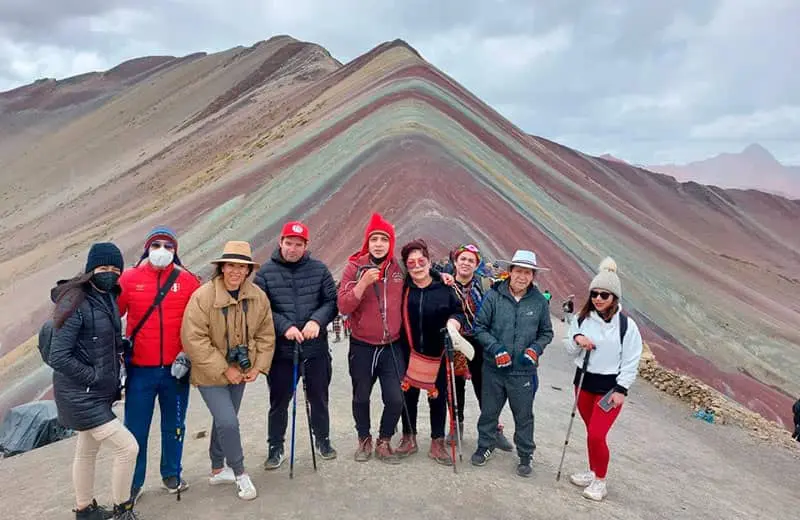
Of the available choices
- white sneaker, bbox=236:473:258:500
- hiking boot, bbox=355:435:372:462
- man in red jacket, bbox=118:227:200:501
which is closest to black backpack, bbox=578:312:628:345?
hiking boot, bbox=355:435:372:462

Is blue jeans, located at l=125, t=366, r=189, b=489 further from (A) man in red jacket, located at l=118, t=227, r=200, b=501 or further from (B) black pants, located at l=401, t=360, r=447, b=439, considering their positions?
(B) black pants, located at l=401, t=360, r=447, b=439

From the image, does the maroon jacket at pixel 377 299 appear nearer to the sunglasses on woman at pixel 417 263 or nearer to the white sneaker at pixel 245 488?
the sunglasses on woman at pixel 417 263

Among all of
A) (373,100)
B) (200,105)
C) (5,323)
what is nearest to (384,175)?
(373,100)

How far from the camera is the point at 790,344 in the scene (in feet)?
59.0

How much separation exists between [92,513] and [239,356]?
4.42 ft

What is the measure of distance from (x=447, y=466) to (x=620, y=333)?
5.41ft

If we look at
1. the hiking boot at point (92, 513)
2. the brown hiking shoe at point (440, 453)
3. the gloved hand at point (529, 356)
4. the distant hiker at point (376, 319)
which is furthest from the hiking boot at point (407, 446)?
the hiking boot at point (92, 513)

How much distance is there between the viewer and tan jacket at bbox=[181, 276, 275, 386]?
414cm

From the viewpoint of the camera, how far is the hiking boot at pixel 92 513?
13.2 feet

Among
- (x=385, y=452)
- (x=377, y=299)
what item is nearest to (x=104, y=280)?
(x=377, y=299)

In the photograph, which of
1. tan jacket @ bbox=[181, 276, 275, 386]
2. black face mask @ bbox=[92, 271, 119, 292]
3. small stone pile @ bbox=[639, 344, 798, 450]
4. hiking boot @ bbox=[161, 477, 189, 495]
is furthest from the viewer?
small stone pile @ bbox=[639, 344, 798, 450]

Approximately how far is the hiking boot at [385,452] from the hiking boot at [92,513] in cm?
189

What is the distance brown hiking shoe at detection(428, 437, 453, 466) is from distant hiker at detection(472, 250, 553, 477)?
0.24 m

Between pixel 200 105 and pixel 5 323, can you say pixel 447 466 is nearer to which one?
pixel 5 323
